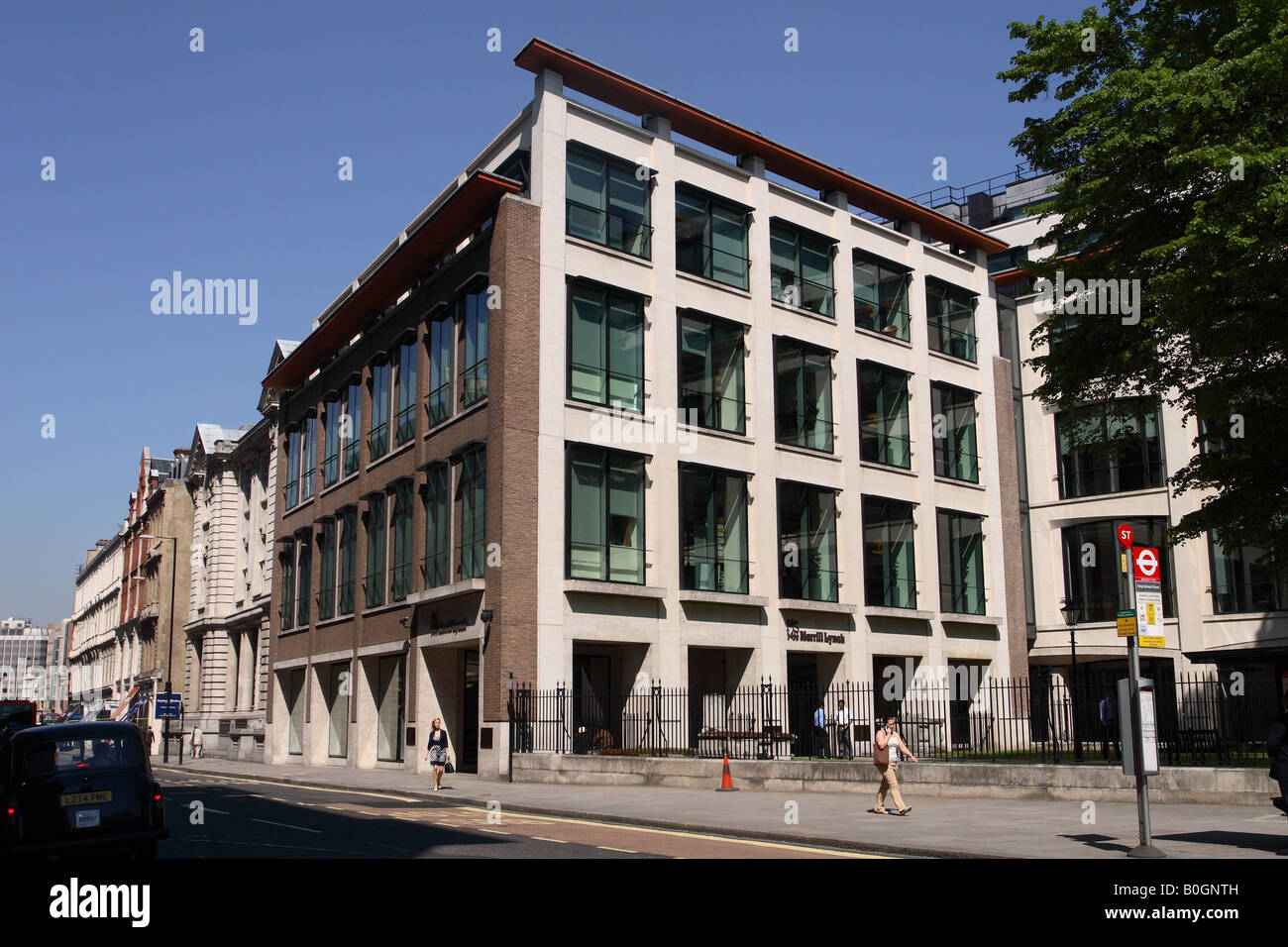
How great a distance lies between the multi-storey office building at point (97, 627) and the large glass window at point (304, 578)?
49.6 metres

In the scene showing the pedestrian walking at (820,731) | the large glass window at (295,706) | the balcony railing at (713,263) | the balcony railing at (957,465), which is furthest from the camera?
the large glass window at (295,706)

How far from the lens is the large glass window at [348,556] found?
43.9 meters

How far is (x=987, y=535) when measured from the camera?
46.9 meters

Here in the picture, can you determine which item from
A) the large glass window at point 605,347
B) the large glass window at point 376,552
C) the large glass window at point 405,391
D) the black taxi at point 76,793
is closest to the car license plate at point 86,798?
the black taxi at point 76,793

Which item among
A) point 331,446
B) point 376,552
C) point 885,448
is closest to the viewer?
point 376,552

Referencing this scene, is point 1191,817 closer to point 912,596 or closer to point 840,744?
point 840,744

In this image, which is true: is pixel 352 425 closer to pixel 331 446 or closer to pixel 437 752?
pixel 331 446

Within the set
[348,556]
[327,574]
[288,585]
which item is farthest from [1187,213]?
[288,585]

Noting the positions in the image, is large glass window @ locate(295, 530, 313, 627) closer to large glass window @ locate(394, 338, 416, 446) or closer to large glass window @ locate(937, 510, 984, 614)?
large glass window @ locate(394, 338, 416, 446)

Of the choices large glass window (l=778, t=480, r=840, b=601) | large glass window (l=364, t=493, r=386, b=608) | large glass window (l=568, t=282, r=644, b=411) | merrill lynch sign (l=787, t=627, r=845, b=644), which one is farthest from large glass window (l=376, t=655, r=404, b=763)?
large glass window (l=778, t=480, r=840, b=601)

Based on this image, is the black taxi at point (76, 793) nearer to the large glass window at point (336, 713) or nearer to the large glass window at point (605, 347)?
the large glass window at point (605, 347)

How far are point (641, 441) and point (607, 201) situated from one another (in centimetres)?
749

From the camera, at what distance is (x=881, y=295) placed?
44844mm
